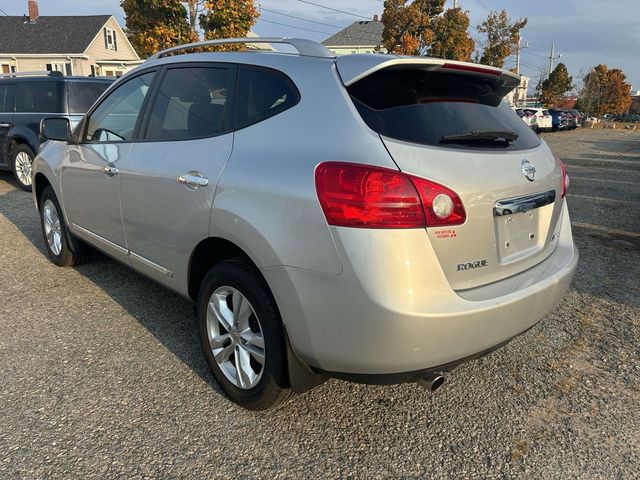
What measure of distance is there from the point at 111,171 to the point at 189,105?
0.85m

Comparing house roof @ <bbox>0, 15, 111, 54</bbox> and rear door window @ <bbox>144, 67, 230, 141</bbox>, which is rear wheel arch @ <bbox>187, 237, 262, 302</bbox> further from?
house roof @ <bbox>0, 15, 111, 54</bbox>

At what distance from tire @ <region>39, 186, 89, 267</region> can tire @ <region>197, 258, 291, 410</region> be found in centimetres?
238

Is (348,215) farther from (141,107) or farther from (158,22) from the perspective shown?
(158,22)

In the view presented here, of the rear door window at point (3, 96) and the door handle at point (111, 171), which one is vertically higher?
the rear door window at point (3, 96)

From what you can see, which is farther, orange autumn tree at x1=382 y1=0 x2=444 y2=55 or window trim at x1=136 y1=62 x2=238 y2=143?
orange autumn tree at x1=382 y1=0 x2=444 y2=55

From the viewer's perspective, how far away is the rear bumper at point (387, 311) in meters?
1.98

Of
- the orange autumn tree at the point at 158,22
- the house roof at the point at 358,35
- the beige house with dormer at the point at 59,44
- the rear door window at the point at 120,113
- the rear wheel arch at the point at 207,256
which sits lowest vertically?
the rear wheel arch at the point at 207,256

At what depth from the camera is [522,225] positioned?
2447 millimetres

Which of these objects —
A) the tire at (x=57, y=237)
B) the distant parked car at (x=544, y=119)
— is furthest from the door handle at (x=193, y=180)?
the distant parked car at (x=544, y=119)

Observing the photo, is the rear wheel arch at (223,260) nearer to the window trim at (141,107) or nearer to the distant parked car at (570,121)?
the window trim at (141,107)

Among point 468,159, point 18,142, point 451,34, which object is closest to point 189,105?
point 468,159

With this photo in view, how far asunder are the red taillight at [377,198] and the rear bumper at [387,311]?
0.16 feet

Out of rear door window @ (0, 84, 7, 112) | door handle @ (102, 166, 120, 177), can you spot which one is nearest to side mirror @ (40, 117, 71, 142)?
door handle @ (102, 166, 120, 177)

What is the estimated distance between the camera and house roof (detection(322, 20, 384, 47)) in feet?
167
